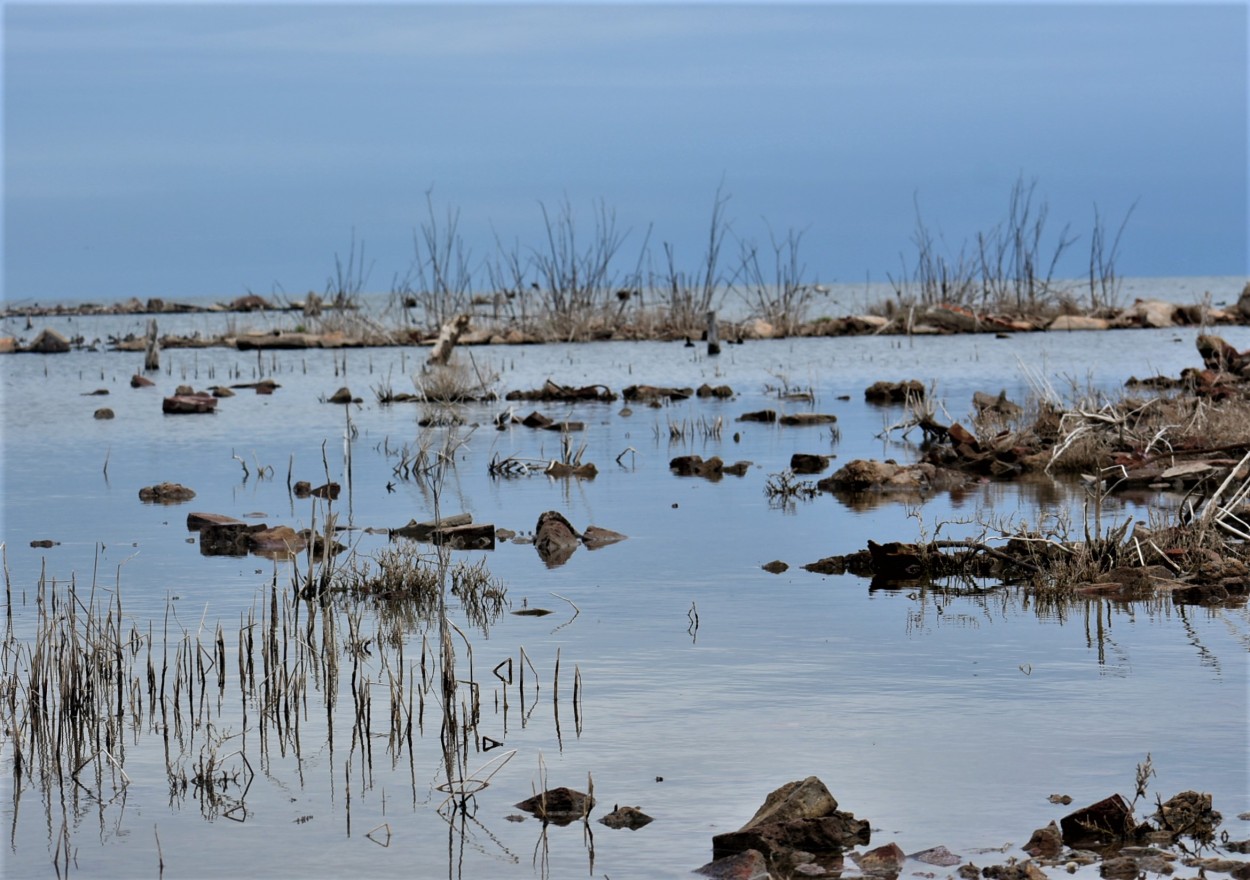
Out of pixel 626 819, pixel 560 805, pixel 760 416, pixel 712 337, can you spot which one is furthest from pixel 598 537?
pixel 712 337

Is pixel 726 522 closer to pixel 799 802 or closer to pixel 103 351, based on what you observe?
pixel 799 802

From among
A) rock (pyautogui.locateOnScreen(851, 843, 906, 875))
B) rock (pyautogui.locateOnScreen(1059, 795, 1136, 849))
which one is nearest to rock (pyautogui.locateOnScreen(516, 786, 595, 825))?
rock (pyautogui.locateOnScreen(851, 843, 906, 875))

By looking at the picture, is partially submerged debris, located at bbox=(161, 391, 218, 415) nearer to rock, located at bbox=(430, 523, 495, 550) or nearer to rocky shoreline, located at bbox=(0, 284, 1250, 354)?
rock, located at bbox=(430, 523, 495, 550)

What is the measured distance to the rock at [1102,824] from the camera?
4.61 meters

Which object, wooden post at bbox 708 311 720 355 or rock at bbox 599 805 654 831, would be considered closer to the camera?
rock at bbox 599 805 654 831

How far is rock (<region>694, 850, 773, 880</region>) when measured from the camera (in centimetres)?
435

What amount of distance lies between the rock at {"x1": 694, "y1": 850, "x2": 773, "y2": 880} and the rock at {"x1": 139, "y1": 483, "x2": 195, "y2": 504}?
34.3 ft

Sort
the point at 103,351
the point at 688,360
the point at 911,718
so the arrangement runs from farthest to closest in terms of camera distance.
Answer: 1. the point at 103,351
2. the point at 688,360
3. the point at 911,718

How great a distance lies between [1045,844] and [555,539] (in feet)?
21.4

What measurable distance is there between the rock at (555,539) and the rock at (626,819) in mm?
5460

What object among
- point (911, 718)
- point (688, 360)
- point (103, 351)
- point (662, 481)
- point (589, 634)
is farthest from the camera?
point (103, 351)

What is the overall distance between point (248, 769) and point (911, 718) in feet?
8.34

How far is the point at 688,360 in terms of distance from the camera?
3672 centimetres

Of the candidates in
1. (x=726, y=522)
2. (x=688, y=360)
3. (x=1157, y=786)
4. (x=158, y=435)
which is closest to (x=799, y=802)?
(x=1157, y=786)
